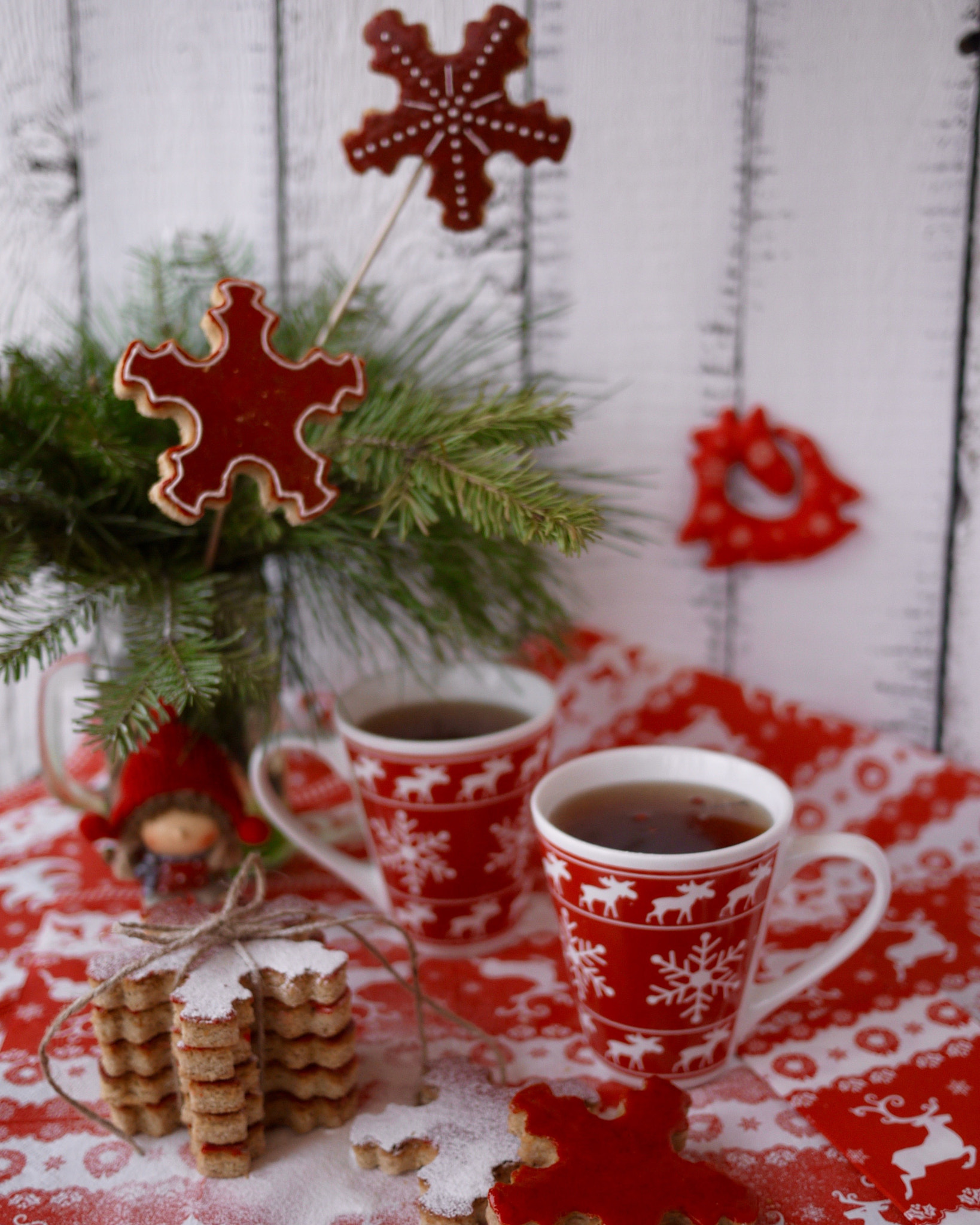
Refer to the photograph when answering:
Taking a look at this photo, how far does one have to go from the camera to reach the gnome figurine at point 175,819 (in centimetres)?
65

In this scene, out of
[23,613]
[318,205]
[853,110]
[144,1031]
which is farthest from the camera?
[318,205]

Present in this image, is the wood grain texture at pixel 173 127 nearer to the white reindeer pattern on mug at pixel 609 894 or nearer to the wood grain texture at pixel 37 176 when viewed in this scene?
the wood grain texture at pixel 37 176

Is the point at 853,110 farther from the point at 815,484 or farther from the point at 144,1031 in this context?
the point at 144,1031

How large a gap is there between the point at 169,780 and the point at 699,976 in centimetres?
34

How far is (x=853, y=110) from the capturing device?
718 mm

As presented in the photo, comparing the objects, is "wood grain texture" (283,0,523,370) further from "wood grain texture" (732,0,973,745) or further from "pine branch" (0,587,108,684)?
"pine branch" (0,587,108,684)

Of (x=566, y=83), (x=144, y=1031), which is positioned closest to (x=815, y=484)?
(x=566, y=83)

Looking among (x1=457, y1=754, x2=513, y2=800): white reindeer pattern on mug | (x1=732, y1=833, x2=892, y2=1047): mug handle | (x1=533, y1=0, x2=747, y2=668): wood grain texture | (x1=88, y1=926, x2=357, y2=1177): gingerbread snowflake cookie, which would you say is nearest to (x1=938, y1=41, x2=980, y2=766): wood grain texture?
(x1=533, y1=0, x2=747, y2=668): wood grain texture

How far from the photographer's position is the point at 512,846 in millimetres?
671

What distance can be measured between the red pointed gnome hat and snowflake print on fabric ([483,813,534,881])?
0.48ft

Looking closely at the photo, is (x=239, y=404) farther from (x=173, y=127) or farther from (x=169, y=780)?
(x=173, y=127)

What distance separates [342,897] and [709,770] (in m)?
0.28

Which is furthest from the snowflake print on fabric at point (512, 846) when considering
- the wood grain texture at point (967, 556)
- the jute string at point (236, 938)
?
the wood grain texture at point (967, 556)

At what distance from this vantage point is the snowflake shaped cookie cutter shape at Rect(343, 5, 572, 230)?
0.59 meters
